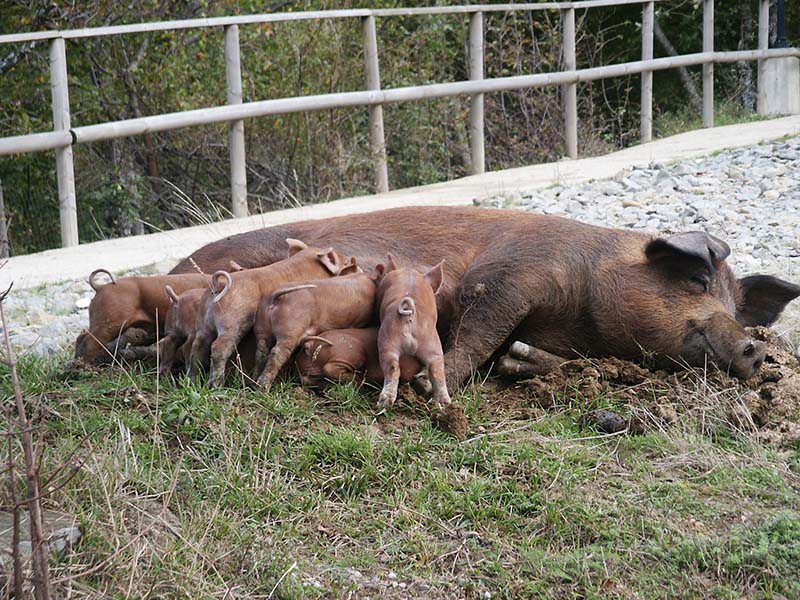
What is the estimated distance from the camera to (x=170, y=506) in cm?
387

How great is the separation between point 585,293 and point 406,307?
906 mm

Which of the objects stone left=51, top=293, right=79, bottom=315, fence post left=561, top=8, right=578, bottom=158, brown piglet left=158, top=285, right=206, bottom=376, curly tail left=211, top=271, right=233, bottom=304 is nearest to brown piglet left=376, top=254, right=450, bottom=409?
curly tail left=211, top=271, right=233, bottom=304

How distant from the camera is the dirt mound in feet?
14.9

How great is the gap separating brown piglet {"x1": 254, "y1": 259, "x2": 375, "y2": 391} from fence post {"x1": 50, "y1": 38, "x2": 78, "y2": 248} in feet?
15.5

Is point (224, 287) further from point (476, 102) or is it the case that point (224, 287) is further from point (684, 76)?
point (684, 76)

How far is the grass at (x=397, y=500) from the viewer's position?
3.53 metres

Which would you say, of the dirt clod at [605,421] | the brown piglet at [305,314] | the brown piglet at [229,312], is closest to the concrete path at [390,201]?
the brown piglet at [229,312]

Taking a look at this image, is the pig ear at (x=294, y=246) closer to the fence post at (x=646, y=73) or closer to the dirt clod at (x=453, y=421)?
the dirt clod at (x=453, y=421)

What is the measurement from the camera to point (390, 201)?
401 inches

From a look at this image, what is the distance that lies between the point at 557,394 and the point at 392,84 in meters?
11.0

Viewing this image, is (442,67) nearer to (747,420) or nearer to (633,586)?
(747,420)

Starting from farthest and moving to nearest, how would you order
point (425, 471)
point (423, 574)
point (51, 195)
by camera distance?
point (51, 195), point (425, 471), point (423, 574)

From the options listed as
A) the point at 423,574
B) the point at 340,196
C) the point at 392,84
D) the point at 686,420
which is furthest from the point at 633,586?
the point at 392,84

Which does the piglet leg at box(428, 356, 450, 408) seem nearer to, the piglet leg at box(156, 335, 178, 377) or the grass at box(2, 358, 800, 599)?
the grass at box(2, 358, 800, 599)
